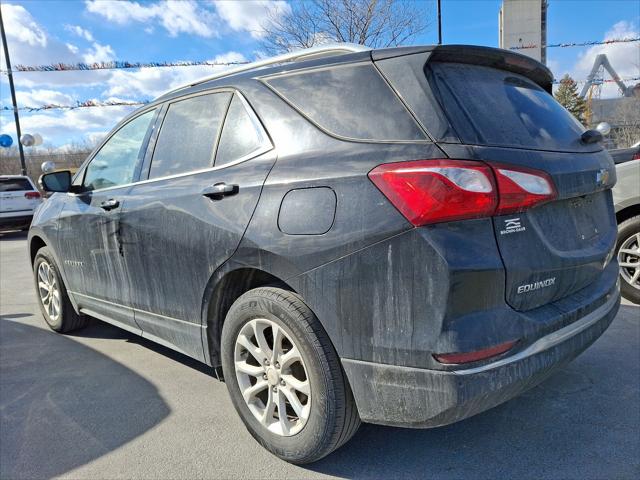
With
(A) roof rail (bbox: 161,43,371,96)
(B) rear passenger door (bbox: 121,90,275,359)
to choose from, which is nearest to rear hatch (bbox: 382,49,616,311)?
(A) roof rail (bbox: 161,43,371,96)

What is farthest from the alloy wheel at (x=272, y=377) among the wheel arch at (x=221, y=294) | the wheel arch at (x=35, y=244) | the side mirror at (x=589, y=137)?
the wheel arch at (x=35, y=244)

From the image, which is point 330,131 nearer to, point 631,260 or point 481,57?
point 481,57

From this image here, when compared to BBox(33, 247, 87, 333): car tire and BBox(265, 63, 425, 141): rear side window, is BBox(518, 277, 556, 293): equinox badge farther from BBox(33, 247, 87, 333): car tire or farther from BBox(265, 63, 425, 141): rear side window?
BBox(33, 247, 87, 333): car tire

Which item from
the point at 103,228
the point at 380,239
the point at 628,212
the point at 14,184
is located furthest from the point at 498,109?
the point at 14,184

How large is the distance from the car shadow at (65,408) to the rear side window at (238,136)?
1598 millimetres

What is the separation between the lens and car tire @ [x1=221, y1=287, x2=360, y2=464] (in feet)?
6.86

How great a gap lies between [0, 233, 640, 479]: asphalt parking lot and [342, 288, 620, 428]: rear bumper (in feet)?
1.70

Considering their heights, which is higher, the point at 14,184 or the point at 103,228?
the point at 14,184

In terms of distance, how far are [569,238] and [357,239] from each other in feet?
3.32

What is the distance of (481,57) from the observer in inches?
88.9

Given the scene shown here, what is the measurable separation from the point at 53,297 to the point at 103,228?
161 centimetres

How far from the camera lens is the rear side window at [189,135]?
277cm

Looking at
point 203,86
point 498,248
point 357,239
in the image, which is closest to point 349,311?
point 357,239

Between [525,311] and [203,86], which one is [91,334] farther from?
[525,311]
